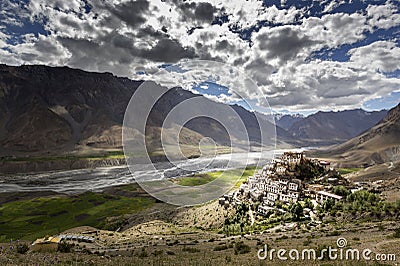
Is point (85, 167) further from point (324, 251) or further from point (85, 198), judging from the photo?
point (324, 251)

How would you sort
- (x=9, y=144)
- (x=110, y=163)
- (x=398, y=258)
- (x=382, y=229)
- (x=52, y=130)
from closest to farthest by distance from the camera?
(x=398, y=258) < (x=382, y=229) < (x=110, y=163) < (x=9, y=144) < (x=52, y=130)

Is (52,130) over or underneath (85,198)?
over

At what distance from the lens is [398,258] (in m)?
8.87

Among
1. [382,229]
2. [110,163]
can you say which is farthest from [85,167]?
[382,229]

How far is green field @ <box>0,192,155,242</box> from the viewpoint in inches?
1724

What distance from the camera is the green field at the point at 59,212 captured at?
43797 millimetres

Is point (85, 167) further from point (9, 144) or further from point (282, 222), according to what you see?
point (282, 222)

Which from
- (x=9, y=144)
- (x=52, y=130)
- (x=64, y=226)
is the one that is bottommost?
(x=64, y=226)

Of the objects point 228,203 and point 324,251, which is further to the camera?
point 228,203

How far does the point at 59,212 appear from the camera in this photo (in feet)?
184

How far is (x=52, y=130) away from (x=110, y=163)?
281ft

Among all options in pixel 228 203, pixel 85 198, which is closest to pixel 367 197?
pixel 228 203

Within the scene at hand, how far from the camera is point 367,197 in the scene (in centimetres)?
2791

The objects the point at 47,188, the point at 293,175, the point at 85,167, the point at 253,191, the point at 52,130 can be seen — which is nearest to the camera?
the point at 253,191
